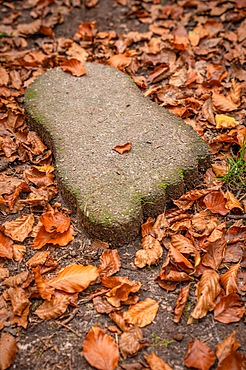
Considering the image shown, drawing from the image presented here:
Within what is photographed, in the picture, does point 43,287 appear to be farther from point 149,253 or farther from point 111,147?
point 111,147

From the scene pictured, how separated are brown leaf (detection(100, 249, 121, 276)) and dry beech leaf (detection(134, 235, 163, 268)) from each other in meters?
0.11

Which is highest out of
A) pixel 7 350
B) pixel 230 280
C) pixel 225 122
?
pixel 225 122

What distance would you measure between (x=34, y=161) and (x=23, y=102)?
0.77m

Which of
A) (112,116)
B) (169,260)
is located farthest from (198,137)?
(169,260)

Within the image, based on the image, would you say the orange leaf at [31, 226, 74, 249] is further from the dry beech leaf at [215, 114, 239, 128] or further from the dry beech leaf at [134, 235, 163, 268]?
the dry beech leaf at [215, 114, 239, 128]

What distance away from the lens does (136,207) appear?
254cm

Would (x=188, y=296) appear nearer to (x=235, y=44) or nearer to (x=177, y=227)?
(x=177, y=227)

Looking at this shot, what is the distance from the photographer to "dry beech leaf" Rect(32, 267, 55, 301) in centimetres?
227

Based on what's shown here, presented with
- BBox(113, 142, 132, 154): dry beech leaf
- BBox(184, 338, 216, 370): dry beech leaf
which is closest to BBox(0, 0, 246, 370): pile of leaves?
BBox(184, 338, 216, 370): dry beech leaf

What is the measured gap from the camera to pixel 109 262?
2.46 meters

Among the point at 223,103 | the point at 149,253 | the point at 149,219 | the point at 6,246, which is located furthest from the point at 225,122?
the point at 6,246

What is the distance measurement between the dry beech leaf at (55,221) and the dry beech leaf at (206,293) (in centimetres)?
83

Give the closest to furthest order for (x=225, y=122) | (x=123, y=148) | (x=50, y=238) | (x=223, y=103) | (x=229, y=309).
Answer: (x=229, y=309) → (x=50, y=238) → (x=123, y=148) → (x=225, y=122) → (x=223, y=103)

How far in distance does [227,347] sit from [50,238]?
1.11 metres
